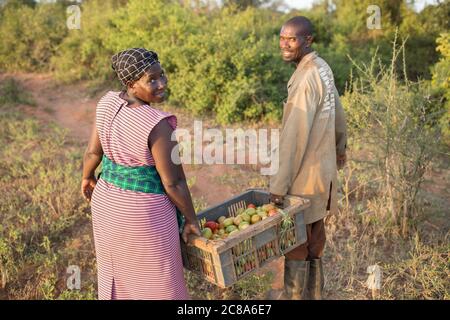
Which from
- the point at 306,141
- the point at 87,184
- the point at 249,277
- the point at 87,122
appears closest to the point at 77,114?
the point at 87,122

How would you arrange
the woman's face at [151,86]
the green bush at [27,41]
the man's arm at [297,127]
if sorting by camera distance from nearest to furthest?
1. the woman's face at [151,86]
2. the man's arm at [297,127]
3. the green bush at [27,41]

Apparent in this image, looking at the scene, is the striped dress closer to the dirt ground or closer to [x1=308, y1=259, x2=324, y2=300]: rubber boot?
[x1=308, y1=259, x2=324, y2=300]: rubber boot

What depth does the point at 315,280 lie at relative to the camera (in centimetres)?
276

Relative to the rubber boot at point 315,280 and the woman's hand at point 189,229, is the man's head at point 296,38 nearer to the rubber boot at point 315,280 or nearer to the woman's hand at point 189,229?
the woman's hand at point 189,229

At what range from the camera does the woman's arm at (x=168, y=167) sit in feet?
6.50

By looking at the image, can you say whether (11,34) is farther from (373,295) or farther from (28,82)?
(373,295)

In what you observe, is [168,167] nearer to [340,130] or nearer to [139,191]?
[139,191]

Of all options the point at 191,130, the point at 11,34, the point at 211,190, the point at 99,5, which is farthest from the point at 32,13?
the point at 211,190

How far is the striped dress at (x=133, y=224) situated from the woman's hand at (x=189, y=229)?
4 centimetres

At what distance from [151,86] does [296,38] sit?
854mm

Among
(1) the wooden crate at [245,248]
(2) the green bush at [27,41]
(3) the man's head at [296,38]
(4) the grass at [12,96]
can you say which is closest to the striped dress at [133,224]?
(1) the wooden crate at [245,248]

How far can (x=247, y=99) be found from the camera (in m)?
7.34

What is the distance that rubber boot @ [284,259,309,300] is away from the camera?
8.67 ft
